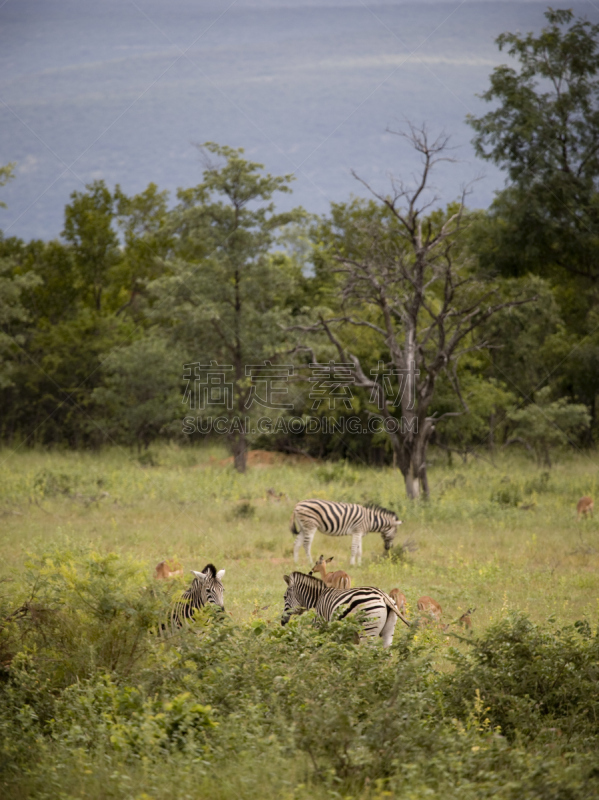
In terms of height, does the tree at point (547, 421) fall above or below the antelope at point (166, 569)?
above

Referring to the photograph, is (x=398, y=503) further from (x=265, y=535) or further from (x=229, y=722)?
(x=229, y=722)

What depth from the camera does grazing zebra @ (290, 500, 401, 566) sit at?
471 inches

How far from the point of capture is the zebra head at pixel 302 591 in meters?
7.70

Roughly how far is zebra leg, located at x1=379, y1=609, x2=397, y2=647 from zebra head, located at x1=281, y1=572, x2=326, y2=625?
92 centimetres

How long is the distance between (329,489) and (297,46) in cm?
20428

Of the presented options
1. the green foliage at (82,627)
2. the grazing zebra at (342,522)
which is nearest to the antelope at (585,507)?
the grazing zebra at (342,522)

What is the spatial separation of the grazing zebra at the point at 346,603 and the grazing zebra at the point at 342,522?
4089mm

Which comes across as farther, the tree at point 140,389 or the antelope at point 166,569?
the tree at point 140,389

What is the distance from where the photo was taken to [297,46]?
196 meters

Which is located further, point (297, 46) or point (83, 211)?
point (297, 46)

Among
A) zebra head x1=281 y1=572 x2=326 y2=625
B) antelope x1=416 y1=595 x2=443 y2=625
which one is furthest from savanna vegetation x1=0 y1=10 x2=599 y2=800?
zebra head x1=281 y1=572 x2=326 y2=625

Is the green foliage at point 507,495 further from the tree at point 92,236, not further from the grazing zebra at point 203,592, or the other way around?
the tree at point 92,236

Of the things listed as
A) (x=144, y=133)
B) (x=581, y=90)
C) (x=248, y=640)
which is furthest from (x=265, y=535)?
(x=144, y=133)

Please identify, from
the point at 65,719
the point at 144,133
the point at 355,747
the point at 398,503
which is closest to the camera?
the point at 355,747
